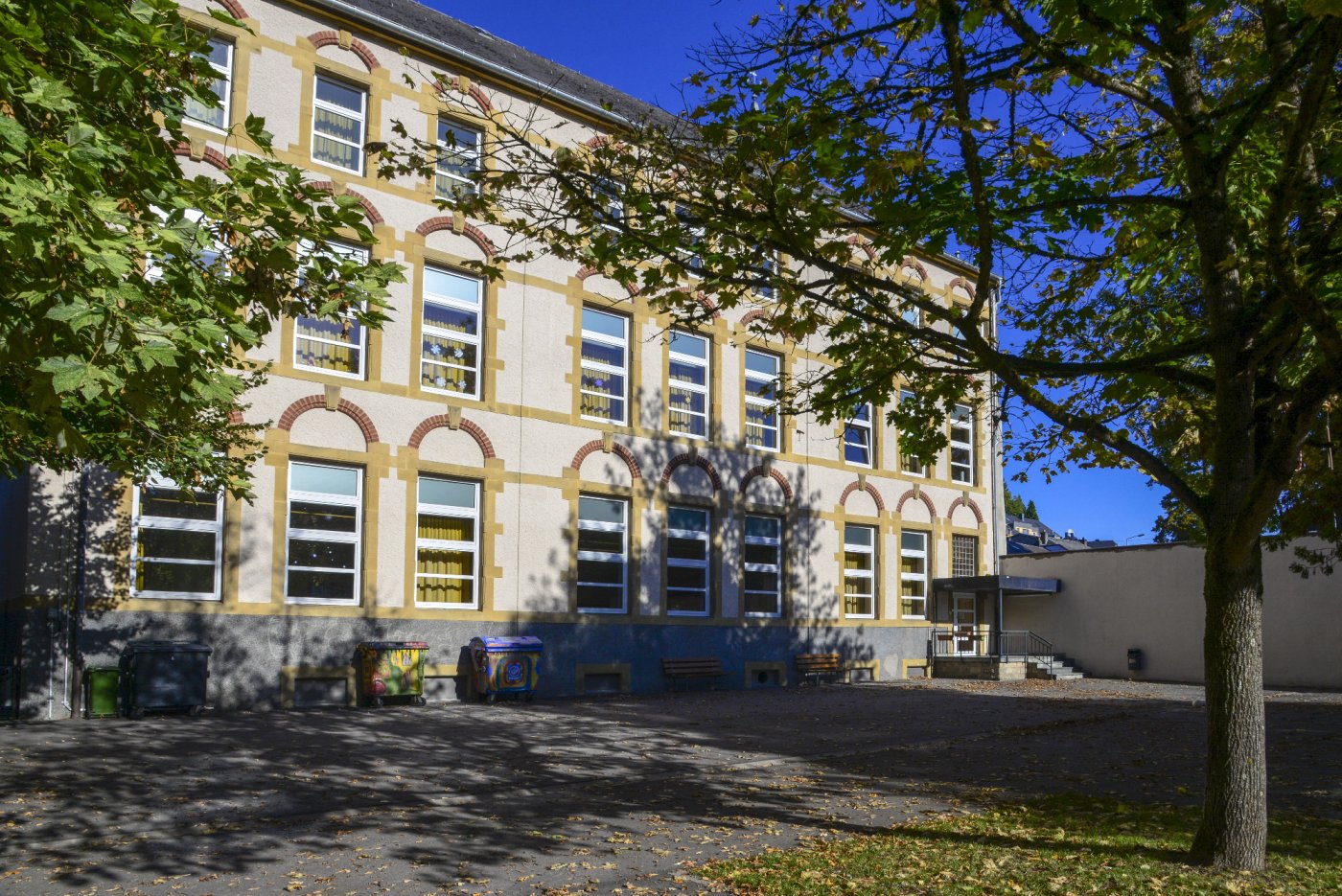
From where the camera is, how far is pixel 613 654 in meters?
21.8

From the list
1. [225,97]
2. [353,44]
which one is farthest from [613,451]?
[225,97]

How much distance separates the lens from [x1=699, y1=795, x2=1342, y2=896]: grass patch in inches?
277

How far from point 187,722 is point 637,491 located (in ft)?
32.6

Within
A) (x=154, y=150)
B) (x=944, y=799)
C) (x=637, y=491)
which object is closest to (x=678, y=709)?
(x=637, y=491)

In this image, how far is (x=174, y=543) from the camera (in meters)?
16.9

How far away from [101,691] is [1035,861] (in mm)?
12780

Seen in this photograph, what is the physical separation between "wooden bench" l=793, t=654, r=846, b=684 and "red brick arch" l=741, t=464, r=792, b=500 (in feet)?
11.6

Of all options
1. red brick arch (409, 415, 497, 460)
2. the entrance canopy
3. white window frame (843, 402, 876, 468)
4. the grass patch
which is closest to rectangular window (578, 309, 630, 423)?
red brick arch (409, 415, 497, 460)

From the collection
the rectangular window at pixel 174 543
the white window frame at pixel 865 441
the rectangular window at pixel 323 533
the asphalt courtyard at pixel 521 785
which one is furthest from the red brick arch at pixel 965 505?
the rectangular window at pixel 174 543

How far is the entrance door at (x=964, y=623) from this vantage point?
29.8 m

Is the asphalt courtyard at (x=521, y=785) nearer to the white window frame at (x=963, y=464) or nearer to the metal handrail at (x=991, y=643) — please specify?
the metal handrail at (x=991, y=643)

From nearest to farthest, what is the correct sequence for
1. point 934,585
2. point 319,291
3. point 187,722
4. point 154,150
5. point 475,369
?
point 154,150, point 319,291, point 187,722, point 475,369, point 934,585

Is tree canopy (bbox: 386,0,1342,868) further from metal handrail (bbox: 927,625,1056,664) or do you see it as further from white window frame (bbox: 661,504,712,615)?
metal handrail (bbox: 927,625,1056,664)

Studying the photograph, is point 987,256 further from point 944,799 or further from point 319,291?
point 944,799
